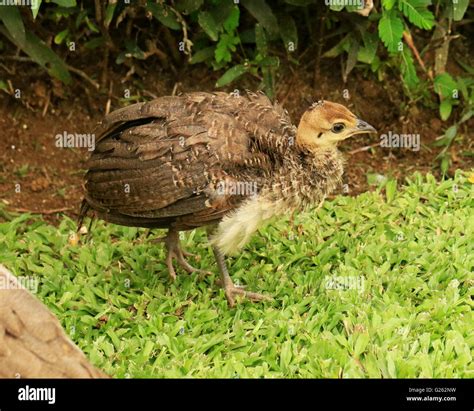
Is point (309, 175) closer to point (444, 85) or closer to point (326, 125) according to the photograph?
point (326, 125)

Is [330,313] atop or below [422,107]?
below

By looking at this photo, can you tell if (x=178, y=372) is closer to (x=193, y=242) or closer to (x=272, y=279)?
(x=272, y=279)

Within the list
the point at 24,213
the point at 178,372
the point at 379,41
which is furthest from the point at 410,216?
the point at 24,213

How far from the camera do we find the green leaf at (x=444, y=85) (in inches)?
263

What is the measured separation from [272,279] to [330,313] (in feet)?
1.80

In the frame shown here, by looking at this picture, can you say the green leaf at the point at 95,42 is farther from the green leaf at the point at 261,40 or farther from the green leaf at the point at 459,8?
the green leaf at the point at 459,8

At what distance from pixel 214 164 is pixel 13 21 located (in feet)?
6.85

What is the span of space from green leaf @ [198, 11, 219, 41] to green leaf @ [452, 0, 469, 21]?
1.71 meters

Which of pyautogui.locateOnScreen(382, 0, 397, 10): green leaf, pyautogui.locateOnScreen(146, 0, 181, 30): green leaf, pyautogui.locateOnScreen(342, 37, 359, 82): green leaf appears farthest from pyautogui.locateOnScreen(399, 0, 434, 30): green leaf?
pyautogui.locateOnScreen(146, 0, 181, 30): green leaf

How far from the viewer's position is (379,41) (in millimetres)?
6770

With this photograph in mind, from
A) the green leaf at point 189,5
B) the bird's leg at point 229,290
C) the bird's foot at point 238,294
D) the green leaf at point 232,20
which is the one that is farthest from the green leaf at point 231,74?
the bird's foot at point 238,294

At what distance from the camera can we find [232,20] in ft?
20.9

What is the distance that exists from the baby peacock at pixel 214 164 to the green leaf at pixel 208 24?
1.18 meters

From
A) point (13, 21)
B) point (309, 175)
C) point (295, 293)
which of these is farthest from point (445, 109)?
point (13, 21)
